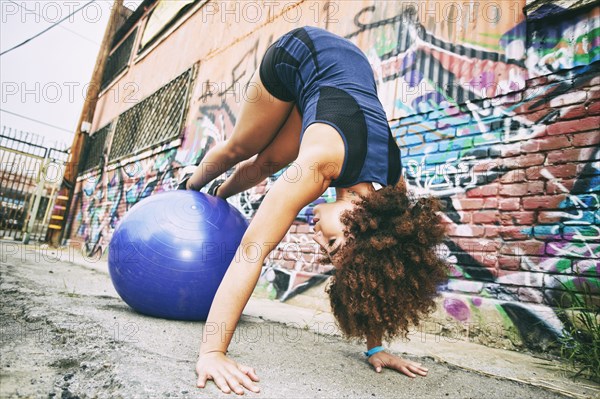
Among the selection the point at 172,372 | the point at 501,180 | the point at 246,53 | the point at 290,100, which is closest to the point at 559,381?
the point at 501,180

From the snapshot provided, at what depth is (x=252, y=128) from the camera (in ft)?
7.12

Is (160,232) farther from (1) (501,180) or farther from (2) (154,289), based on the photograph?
(1) (501,180)

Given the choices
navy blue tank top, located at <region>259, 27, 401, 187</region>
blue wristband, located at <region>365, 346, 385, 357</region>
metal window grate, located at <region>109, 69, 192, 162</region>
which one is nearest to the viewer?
navy blue tank top, located at <region>259, 27, 401, 187</region>

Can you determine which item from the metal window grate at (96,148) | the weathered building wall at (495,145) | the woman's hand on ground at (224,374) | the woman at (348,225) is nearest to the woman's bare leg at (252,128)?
the woman at (348,225)

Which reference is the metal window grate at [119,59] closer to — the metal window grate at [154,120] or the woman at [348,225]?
the metal window grate at [154,120]

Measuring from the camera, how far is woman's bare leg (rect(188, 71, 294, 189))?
2.09m

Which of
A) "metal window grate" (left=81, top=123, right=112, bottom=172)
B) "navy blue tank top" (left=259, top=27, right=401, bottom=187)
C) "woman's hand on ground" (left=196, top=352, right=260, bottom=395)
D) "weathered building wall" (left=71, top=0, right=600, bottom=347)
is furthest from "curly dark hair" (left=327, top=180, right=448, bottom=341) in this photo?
"metal window grate" (left=81, top=123, right=112, bottom=172)

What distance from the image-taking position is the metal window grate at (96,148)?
417 inches

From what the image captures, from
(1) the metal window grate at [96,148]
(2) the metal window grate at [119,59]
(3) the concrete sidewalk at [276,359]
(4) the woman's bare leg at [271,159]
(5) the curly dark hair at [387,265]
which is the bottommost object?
(3) the concrete sidewalk at [276,359]

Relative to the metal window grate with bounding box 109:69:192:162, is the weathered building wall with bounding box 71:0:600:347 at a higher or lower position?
lower

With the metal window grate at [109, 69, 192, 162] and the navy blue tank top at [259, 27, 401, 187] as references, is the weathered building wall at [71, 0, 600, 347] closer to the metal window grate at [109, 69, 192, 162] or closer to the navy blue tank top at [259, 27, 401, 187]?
the navy blue tank top at [259, 27, 401, 187]

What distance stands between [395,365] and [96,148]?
11783 mm

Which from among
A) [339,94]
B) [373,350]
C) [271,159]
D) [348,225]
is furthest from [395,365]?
[271,159]

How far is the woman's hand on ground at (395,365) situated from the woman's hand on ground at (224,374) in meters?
0.68
